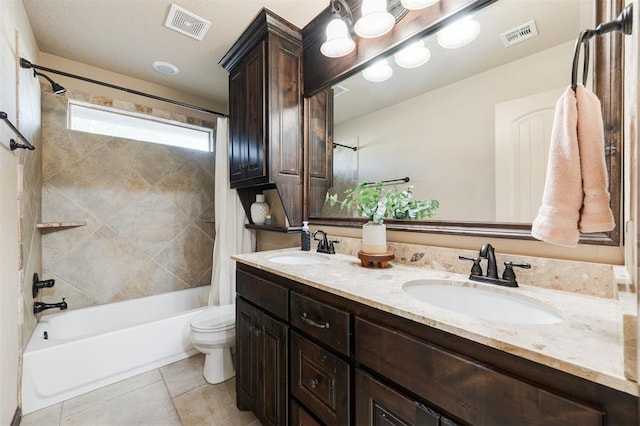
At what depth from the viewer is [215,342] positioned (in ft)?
5.86

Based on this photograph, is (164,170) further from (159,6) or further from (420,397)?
(420,397)

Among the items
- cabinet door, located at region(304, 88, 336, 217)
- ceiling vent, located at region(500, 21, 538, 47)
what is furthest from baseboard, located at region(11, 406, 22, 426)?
ceiling vent, located at region(500, 21, 538, 47)

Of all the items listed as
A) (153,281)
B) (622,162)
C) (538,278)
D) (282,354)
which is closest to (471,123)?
(622,162)

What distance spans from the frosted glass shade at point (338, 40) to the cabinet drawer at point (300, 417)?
5.79ft

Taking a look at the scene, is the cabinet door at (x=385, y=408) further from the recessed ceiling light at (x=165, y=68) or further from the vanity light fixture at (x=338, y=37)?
the recessed ceiling light at (x=165, y=68)

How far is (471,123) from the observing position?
1.15 m

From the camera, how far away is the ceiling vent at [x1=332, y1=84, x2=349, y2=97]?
1.68 metres

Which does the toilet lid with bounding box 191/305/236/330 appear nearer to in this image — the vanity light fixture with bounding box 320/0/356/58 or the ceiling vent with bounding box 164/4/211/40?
the vanity light fixture with bounding box 320/0/356/58

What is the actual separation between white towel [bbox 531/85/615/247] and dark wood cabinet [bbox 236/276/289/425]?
3.37 feet

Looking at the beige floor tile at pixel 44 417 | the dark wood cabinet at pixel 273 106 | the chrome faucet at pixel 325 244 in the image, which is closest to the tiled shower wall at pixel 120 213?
the beige floor tile at pixel 44 417

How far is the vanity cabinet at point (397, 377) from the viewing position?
0.48 metres

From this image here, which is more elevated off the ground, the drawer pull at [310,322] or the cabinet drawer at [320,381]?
the drawer pull at [310,322]

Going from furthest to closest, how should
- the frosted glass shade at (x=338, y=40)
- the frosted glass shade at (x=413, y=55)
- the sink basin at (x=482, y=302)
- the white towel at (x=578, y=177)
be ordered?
the frosted glass shade at (x=338, y=40)
the frosted glass shade at (x=413, y=55)
the sink basin at (x=482, y=302)
the white towel at (x=578, y=177)

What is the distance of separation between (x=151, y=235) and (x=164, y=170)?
678mm
